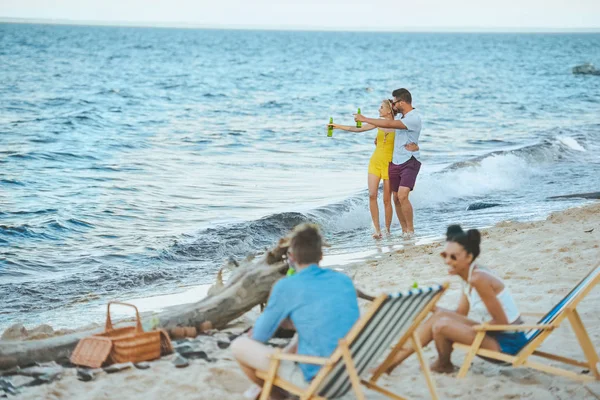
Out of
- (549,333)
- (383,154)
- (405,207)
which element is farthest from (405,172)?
(549,333)

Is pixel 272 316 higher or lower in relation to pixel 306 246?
lower

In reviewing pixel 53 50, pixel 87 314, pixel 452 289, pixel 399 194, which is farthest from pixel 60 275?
pixel 53 50

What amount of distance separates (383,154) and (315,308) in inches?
222

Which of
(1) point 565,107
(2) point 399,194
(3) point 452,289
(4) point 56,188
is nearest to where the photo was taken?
(3) point 452,289

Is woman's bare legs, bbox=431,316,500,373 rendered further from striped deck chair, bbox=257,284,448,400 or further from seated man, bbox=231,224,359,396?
seated man, bbox=231,224,359,396

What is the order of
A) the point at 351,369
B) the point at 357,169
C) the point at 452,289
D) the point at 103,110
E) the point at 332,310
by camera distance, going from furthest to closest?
the point at 103,110, the point at 357,169, the point at 452,289, the point at 332,310, the point at 351,369

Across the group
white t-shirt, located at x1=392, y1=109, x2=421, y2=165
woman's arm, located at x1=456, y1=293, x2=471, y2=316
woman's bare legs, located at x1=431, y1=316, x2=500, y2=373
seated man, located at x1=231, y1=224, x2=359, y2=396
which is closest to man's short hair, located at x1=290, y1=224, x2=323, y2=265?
seated man, located at x1=231, y1=224, x2=359, y2=396

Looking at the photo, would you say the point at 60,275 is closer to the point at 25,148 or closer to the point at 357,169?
the point at 357,169

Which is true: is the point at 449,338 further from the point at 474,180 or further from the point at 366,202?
the point at 474,180

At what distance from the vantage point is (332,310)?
3883mm

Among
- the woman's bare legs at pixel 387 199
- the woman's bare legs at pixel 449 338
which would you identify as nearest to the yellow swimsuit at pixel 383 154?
the woman's bare legs at pixel 387 199

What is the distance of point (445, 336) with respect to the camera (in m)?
4.63

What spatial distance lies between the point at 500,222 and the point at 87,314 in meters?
5.90

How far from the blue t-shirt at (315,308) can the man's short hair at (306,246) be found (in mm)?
49
